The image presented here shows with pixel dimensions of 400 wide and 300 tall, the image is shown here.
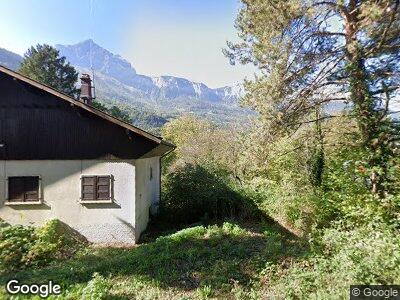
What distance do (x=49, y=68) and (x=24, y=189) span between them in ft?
120

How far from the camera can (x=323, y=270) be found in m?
7.00

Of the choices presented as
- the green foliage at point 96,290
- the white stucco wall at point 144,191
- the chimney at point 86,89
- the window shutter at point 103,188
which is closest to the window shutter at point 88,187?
the window shutter at point 103,188

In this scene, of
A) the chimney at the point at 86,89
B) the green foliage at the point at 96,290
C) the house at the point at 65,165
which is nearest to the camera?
the green foliage at the point at 96,290

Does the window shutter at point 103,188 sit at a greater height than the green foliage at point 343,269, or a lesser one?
greater

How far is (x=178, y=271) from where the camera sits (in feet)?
28.4

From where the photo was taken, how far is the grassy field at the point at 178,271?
7.35 metres

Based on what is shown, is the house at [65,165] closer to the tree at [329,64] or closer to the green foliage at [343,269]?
the tree at [329,64]

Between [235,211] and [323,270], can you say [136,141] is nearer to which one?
[235,211]

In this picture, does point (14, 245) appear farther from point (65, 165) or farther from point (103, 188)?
point (103, 188)

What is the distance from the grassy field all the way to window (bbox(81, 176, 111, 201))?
Answer: 245cm

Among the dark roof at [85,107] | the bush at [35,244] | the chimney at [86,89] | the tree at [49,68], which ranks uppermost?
the tree at [49,68]

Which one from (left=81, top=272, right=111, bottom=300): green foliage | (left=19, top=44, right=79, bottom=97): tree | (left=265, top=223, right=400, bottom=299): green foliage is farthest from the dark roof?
(left=19, top=44, right=79, bottom=97): tree

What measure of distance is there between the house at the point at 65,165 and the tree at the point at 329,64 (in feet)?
16.7

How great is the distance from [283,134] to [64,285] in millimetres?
8908
